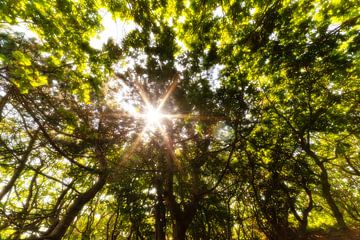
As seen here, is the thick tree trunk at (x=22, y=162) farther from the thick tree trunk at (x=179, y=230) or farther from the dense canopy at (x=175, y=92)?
the thick tree trunk at (x=179, y=230)

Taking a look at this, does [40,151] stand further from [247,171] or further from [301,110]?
[301,110]

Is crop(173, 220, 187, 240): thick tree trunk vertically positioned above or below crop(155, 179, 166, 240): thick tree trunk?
below

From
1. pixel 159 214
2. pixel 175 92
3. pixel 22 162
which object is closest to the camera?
pixel 22 162

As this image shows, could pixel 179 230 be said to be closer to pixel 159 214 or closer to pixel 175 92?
pixel 159 214

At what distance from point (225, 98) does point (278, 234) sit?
6082 mm

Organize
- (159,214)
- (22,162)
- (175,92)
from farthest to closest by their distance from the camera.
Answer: (159,214), (175,92), (22,162)

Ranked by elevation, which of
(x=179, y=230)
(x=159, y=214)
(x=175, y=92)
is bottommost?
(x=179, y=230)

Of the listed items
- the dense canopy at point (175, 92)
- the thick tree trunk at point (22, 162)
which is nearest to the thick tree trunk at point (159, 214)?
the dense canopy at point (175, 92)

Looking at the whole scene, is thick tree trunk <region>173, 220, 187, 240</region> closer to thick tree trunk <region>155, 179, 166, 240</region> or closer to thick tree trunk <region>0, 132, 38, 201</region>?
thick tree trunk <region>155, 179, 166, 240</region>

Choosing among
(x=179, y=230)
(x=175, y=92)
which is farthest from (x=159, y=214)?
(x=175, y=92)

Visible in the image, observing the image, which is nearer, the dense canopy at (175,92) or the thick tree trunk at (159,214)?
the dense canopy at (175,92)

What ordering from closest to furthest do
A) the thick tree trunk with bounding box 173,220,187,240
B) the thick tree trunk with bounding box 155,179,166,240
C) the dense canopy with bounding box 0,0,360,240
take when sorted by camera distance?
1. the dense canopy with bounding box 0,0,360,240
2. the thick tree trunk with bounding box 173,220,187,240
3. the thick tree trunk with bounding box 155,179,166,240

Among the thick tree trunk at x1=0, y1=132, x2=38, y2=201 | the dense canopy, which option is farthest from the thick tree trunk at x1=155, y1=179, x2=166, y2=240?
the thick tree trunk at x1=0, y1=132, x2=38, y2=201

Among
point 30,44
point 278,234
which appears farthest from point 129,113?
point 278,234
